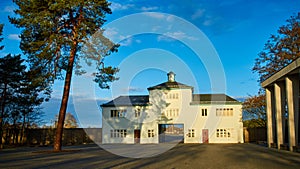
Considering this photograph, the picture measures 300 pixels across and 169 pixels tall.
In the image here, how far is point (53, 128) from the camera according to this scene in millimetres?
33688

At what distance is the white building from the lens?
37281 mm

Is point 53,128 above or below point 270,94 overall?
below

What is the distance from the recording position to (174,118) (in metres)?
37.9

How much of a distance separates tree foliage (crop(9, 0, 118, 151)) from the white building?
60.5ft

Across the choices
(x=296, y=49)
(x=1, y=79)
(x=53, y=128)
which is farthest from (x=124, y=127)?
(x=296, y=49)

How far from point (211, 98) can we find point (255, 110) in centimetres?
529

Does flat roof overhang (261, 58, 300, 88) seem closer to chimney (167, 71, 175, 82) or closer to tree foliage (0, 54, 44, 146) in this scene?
tree foliage (0, 54, 44, 146)

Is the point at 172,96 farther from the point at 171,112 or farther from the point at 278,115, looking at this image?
the point at 278,115

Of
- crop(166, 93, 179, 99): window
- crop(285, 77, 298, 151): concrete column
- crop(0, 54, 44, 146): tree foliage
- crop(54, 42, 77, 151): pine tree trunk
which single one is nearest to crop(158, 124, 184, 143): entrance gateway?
crop(166, 93, 179, 99): window

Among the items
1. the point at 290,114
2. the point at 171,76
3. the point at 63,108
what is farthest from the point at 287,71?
the point at 171,76

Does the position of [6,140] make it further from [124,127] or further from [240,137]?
[240,137]

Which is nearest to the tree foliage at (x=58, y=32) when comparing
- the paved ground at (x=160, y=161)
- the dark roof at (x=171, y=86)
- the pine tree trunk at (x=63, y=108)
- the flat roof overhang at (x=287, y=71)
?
the pine tree trunk at (x=63, y=108)

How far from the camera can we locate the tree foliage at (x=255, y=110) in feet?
119

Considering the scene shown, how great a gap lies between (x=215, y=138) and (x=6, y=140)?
72.6 feet
